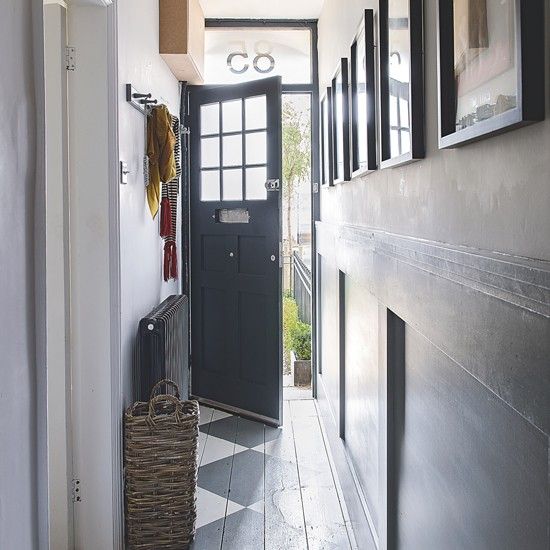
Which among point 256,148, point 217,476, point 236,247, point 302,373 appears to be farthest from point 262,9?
point 217,476

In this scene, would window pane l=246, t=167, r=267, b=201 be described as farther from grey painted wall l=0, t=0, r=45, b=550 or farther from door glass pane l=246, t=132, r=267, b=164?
grey painted wall l=0, t=0, r=45, b=550

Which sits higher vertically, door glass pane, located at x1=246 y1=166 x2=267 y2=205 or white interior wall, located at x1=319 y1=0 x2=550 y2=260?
door glass pane, located at x1=246 y1=166 x2=267 y2=205

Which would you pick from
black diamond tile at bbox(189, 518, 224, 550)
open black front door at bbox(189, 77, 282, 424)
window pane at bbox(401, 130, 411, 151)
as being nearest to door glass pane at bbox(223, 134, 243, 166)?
open black front door at bbox(189, 77, 282, 424)

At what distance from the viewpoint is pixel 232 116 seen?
14.7ft

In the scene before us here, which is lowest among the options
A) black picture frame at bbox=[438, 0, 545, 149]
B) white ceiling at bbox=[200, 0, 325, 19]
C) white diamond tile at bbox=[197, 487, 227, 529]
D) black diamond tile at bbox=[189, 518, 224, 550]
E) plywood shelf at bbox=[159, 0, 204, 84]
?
black diamond tile at bbox=[189, 518, 224, 550]

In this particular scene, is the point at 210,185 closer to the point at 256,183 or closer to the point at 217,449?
the point at 256,183

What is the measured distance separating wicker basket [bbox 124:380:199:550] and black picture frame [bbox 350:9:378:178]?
3.91ft

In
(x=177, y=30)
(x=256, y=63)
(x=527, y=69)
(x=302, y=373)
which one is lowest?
(x=302, y=373)

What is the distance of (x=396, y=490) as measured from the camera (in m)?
1.95

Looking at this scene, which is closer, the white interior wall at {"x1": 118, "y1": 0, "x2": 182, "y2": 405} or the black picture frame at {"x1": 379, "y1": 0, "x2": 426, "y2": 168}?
the black picture frame at {"x1": 379, "y1": 0, "x2": 426, "y2": 168}

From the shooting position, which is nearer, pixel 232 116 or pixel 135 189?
pixel 135 189

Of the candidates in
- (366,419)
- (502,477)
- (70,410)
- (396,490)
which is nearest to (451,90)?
(502,477)

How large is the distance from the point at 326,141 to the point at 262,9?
115cm

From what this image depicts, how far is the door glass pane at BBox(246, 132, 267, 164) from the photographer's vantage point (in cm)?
434
